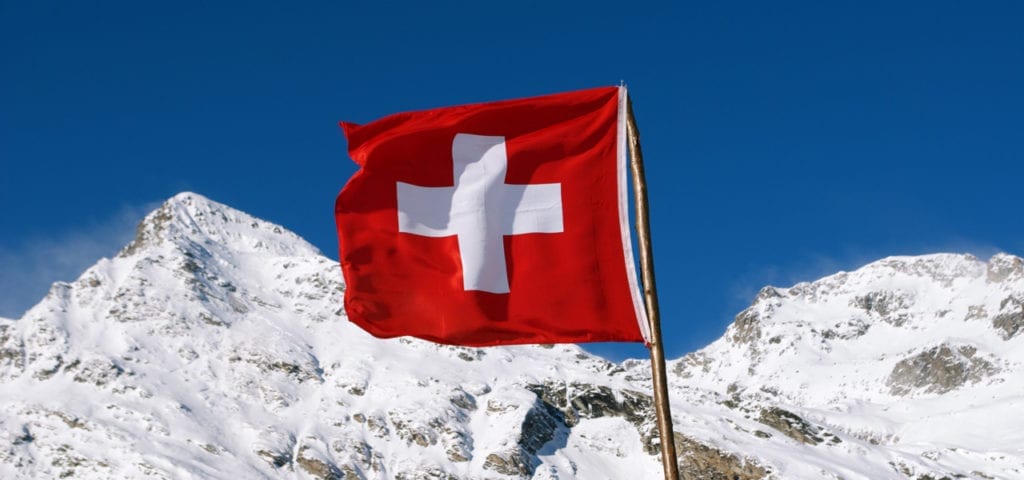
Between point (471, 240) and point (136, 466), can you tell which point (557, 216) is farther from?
point (136, 466)

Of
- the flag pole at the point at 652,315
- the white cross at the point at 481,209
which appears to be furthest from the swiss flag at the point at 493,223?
the flag pole at the point at 652,315

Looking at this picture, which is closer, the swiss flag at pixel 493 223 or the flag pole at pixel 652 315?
the flag pole at pixel 652 315

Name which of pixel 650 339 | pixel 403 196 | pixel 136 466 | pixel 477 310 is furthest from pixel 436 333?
pixel 136 466

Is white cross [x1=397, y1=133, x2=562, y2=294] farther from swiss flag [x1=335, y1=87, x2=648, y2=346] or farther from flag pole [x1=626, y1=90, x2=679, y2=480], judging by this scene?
flag pole [x1=626, y1=90, x2=679, y2=480]

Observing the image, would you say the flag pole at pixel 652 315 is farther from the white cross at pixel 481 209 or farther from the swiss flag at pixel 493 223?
the white cross at pixel 481 209

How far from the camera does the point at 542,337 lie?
54.2 feet

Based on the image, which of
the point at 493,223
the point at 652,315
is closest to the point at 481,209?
the point at 493,223

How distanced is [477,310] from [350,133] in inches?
121

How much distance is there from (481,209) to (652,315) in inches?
154

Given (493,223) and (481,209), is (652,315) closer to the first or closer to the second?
(493,223)

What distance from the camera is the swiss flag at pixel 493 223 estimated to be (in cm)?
1641

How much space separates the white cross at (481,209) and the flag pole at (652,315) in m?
2.03

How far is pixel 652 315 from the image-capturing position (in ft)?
45.8

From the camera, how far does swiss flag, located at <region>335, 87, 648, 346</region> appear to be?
53.8ft
